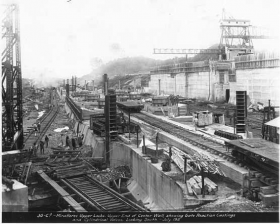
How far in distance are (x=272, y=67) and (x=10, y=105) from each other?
29.9m

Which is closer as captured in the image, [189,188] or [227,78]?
[189,188]

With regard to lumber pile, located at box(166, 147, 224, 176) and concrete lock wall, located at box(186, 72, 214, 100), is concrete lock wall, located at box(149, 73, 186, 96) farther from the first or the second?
lumber pile, located at box(166, 147, 224, 176)

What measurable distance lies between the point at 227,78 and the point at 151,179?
3431cm

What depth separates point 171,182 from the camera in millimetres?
15492

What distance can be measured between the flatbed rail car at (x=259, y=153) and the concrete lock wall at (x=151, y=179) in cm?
349

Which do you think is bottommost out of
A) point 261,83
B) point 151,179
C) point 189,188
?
point 151,179

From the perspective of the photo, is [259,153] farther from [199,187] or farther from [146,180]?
[146,180]

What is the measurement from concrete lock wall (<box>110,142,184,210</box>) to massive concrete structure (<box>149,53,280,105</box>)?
2055cm

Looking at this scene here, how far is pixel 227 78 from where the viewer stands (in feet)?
162

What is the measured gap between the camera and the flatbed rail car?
13898mm

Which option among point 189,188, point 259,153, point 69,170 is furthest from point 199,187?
point 69,170

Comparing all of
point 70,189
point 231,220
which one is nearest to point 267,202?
point 231,220

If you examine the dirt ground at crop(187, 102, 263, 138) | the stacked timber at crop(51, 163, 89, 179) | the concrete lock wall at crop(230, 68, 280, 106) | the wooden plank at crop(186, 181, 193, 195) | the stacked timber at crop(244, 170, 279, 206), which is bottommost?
the stacked timber at crop(51, 163, 89, 179)

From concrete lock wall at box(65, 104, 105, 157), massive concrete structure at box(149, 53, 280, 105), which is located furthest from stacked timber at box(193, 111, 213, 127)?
massive concrete structure at box(149, 53, 280, 105)
